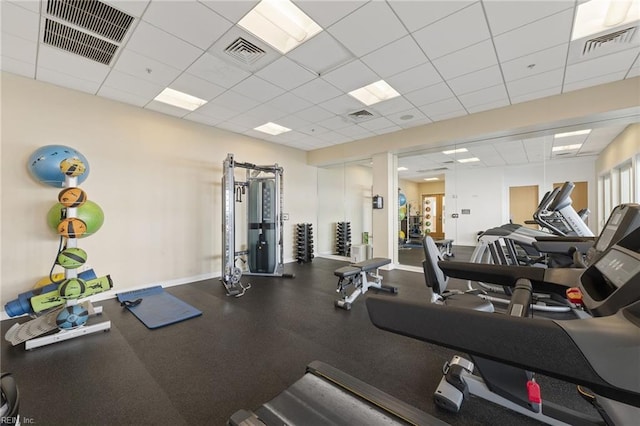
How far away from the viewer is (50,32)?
2584 millimetres

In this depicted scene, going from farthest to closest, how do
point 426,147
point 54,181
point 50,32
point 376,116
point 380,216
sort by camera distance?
point 380,216 < point 426,147 < point 376,116 < point 54,181 < point 50,32

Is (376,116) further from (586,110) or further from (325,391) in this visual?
(325,391)

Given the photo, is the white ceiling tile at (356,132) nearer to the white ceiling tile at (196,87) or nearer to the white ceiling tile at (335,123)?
the white ceiling tile at (335,123)

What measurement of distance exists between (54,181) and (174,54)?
7.10ft

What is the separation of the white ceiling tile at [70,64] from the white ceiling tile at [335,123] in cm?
326

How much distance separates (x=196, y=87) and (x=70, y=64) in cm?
135

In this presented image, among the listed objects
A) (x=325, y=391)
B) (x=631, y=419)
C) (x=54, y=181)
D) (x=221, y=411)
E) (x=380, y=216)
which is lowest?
(x=221, y=411)

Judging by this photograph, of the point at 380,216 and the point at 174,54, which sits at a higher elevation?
the point at 174,54

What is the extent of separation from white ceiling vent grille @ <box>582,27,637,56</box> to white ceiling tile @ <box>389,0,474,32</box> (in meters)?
1.65

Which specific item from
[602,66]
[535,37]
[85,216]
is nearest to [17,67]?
[85,216]

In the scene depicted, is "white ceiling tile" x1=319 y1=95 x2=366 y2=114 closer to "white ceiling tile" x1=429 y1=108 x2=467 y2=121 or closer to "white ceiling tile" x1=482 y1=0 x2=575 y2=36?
"white ceiling tile" x1=429 y1=108 x2=467 y2=121

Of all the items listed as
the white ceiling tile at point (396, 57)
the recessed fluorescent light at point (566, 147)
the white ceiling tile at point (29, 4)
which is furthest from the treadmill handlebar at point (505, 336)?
the recessed fluorescent light at point (566, 147)

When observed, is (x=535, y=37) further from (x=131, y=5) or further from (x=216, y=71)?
(x=131, y=5)

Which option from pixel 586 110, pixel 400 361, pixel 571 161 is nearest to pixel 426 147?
pixel 586 110
